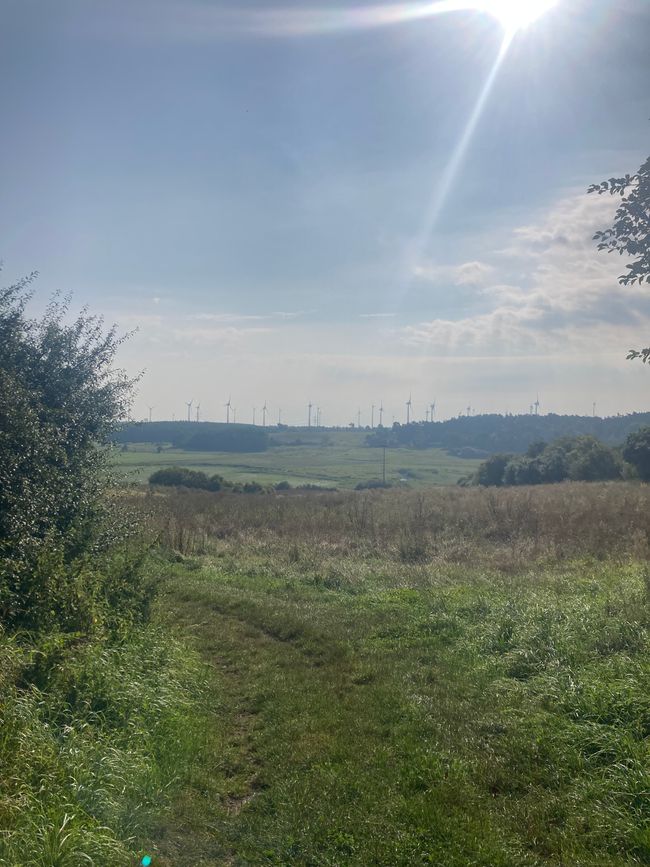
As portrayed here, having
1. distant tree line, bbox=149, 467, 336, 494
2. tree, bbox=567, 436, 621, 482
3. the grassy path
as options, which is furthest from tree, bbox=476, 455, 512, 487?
the grassy path

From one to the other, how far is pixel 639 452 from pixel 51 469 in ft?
111

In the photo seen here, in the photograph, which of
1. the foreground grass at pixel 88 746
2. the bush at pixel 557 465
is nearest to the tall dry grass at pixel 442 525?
the foreground grass at pixel 88 746

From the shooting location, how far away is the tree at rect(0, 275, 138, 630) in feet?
25.1

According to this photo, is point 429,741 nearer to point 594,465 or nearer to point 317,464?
point 594,465

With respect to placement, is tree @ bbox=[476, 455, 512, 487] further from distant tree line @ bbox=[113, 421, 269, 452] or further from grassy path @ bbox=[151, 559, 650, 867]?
distant tree line @ bbox=[113, 421, 269, 452]

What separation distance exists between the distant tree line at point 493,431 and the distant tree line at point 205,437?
71.4ft

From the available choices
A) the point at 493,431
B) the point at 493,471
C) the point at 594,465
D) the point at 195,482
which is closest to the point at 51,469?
the point at 195,482

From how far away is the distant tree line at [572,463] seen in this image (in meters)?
36.5

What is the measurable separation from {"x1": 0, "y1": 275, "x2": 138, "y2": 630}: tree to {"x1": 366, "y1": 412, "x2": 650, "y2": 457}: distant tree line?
8215cm

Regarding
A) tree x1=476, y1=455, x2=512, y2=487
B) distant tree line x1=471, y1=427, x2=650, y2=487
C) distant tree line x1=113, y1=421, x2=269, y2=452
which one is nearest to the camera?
distant tree line x1=471, y1=427, x2=650, y2=487

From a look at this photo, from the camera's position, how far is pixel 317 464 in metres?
80.1

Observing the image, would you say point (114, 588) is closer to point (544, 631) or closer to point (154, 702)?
point (154, 702)

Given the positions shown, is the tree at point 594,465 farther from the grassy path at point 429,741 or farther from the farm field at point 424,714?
the grassy path at point 429,741

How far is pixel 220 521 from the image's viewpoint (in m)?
26.8
